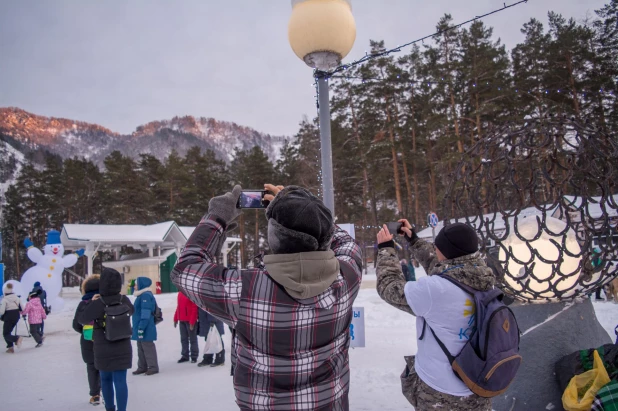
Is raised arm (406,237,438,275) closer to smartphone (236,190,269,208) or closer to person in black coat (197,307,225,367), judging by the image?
smartphone (236,190,269,208)

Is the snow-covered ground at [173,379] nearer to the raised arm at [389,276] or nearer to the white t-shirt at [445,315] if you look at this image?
the white t-shirt at [445,315]

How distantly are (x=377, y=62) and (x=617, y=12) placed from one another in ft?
42.5

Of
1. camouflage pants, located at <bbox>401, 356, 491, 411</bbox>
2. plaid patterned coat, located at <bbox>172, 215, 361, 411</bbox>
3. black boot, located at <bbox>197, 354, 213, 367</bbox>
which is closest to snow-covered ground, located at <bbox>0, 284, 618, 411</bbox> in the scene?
black boot, located at <bbox>197, 354, 213, 367</bbox>

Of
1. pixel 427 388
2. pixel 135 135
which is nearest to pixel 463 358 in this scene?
pixel 427 388

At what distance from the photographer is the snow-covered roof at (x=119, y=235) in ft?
68.1

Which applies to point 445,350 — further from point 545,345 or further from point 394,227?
point 545,345

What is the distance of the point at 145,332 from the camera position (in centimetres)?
658

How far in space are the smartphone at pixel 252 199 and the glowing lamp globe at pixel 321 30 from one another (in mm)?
2168

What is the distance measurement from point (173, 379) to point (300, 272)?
18.8 feet

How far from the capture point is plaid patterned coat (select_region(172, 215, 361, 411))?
5.17ft

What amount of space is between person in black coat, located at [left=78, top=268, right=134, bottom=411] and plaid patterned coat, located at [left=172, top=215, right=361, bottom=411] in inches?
138

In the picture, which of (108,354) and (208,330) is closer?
(108,354)

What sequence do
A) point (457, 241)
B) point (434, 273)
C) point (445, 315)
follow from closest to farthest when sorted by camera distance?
point (445, 315) → point (457, 241) → point (434, 273)

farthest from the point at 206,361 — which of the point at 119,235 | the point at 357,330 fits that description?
the point at 119,235
